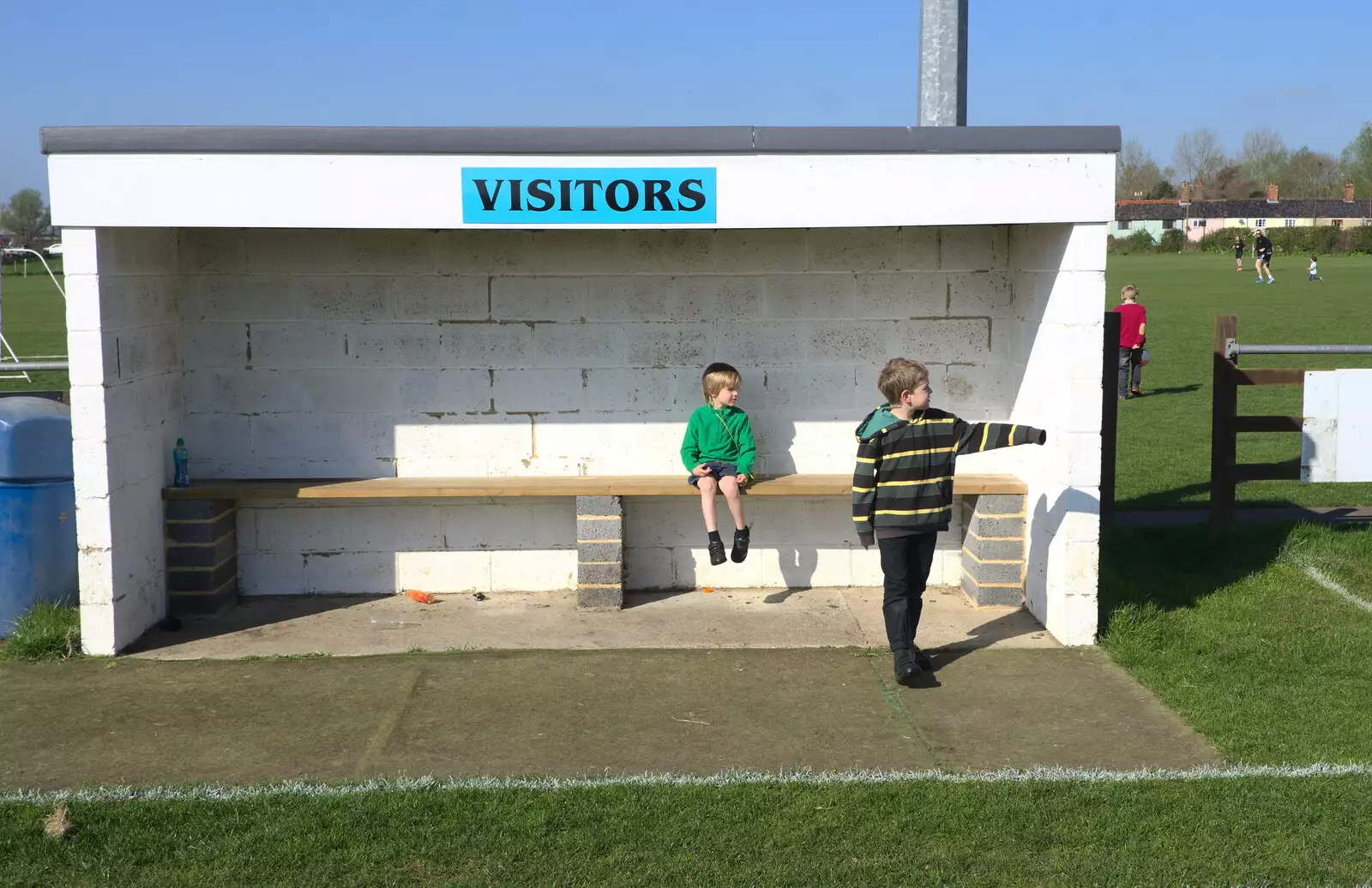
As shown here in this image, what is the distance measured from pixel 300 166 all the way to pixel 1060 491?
4.52 meters

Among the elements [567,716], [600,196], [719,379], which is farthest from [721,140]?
[567,716]

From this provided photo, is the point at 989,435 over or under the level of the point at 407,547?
over

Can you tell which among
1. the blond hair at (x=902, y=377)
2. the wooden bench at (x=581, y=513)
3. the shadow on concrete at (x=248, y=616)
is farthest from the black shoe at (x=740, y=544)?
the shadow on concrete at (x=248, y=616)

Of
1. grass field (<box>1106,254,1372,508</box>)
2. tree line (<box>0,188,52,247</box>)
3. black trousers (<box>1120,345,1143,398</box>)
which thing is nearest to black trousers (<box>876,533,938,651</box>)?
grass field (<box>1106,254,1372,508</box>)

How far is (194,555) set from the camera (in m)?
8.35

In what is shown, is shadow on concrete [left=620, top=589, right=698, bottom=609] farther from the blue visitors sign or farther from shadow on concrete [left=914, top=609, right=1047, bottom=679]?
the blue visitors sign

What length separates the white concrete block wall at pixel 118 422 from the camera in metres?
7.33

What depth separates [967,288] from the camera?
28.9 feet

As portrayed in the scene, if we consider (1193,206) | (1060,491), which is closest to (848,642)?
(1060,491)

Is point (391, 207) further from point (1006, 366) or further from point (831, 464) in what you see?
point (1006, 366)

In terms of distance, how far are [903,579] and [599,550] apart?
Result: 226cm

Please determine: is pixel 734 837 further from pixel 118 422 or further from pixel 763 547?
pixel 118 422

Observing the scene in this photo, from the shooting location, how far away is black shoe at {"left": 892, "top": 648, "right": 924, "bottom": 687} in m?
6.91

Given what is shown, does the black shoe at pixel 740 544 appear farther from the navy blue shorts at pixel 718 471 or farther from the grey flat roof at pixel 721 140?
the grey flat roof at pixel 721 140
